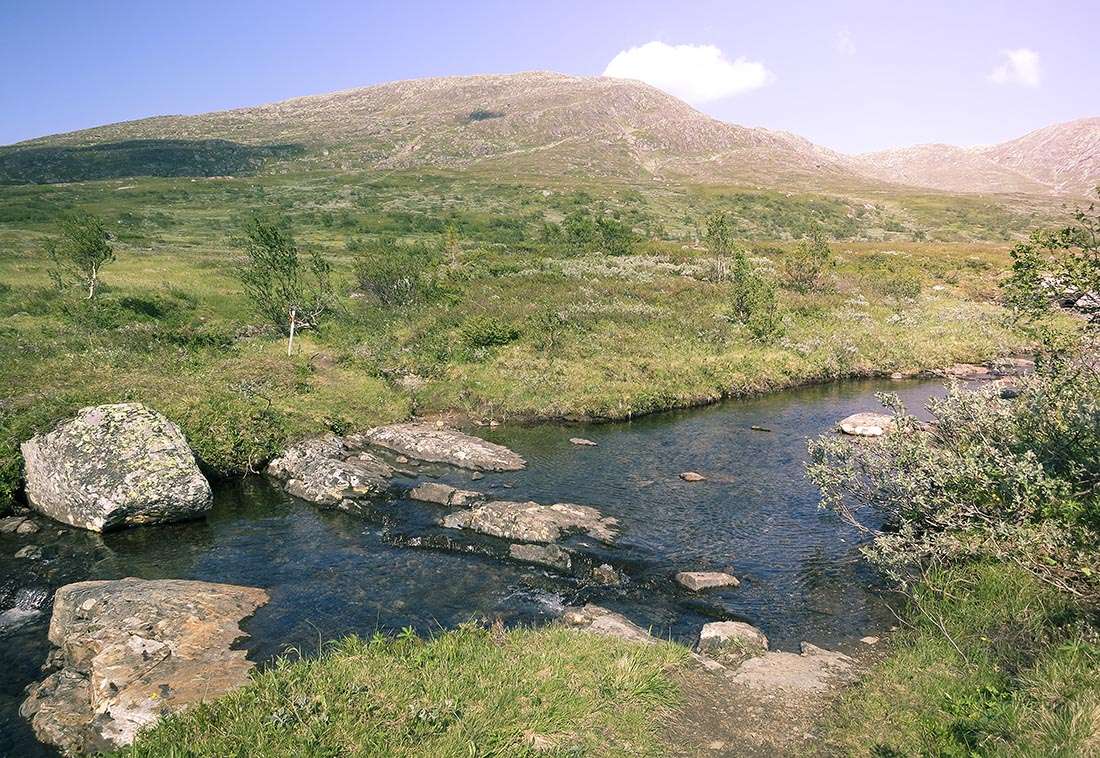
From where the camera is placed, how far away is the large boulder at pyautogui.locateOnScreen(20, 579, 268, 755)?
1176 cm

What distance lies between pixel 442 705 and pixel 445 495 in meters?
14.6

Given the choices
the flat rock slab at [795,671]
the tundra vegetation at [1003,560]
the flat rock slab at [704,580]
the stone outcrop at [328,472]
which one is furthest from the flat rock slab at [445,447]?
the flat rock slab at [795,671]

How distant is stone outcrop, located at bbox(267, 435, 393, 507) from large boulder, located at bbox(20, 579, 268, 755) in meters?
7.70

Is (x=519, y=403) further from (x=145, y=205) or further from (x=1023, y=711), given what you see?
(x=145, y=205)

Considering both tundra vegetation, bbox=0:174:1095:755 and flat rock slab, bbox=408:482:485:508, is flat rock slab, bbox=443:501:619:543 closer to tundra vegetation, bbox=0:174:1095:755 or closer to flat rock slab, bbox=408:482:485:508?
flat rock slab, bbox=408:482:485:508

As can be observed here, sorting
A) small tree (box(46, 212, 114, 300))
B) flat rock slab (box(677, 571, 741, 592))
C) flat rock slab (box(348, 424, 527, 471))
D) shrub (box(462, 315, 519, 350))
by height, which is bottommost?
flat rock slab (box(677, 571, 741, 592))

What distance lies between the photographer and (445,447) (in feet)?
97.8

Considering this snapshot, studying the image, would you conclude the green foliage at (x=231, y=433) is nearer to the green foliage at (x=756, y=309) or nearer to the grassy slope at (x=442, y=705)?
the grassy slope at (x=442, y=705)

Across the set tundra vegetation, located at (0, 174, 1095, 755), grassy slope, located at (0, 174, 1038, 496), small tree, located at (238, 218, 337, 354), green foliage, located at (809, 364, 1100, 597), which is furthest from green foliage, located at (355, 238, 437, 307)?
green foliage, located at (809, 364, 1100, 597)

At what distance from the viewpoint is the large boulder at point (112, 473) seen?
2155 centimetres

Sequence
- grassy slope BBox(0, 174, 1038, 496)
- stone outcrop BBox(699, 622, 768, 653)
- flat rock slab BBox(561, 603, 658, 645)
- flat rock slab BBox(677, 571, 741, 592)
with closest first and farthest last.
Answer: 1. stone outcrop BBox(699, 622, 768, 653)
2. flat rock slab BBox(561, 603, 658, 645)
3. flat rock slab BBox(677, 571, 741, 592)
4. grassy slope BBox(0, 174, 1038, 496)

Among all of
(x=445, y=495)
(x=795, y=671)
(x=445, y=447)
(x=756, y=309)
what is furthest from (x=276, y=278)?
(x=795, y=671)

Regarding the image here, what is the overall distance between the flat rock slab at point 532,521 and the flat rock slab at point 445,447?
5.51 metres

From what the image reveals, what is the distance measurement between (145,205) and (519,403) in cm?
11842
